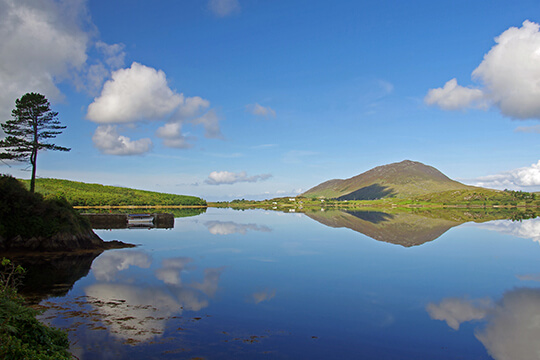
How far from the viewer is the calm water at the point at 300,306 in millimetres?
13211

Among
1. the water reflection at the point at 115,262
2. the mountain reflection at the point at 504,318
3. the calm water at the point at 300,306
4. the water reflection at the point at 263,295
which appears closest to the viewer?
the calm water at the point at 300,306

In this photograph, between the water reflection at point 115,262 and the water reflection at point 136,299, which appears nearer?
the water reflection at point 136,299

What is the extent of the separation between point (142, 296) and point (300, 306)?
9.14 meters

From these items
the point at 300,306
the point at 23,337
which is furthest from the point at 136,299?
the point at 23,337

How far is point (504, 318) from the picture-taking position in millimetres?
17219

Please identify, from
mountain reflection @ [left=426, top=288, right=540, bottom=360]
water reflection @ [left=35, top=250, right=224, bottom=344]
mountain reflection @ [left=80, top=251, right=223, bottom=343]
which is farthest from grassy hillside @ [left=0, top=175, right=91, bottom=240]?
mountain reflection @ [left=426, top=288, right=540, bottom=360]

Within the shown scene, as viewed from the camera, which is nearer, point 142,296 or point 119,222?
point 142,296

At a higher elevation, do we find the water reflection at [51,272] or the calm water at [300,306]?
the water reflection at [51,272]

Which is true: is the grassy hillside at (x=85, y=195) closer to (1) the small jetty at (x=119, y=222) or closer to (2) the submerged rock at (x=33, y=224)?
(1) the small jetty at (x=119, y=222)

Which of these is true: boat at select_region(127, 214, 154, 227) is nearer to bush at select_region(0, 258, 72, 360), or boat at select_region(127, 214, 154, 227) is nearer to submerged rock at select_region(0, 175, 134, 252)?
submerged rock at select_region(0, 175, 134, 252)

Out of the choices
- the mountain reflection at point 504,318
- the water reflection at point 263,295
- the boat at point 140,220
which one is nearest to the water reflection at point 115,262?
the water reflection at point 263,295

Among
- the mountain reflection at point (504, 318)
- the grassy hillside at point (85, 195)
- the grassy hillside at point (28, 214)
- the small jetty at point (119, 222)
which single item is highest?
the grassy hillside at point (85, 195)

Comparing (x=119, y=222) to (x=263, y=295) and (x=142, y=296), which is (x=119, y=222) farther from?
(x=263, y=295)

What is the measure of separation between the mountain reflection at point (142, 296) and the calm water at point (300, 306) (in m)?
0.07
